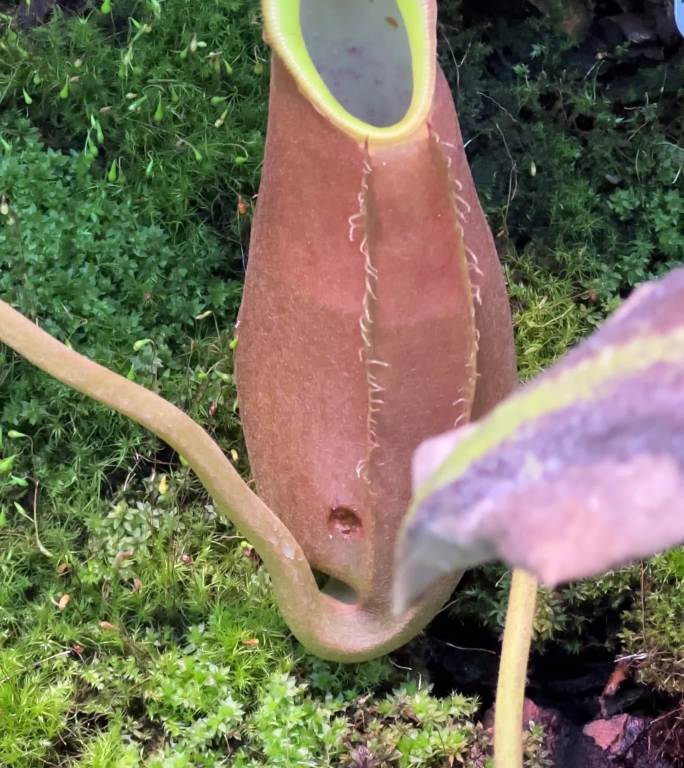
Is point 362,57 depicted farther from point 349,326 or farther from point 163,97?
point 163,97

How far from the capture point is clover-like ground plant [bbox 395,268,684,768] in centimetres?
30

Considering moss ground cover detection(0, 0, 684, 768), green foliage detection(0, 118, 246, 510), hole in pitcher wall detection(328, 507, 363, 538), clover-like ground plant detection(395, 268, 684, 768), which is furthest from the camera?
green foliage detection(0, 118, 246, 510)

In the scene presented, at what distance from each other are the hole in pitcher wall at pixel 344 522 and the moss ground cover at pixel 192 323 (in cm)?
23

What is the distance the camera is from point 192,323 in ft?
4.38

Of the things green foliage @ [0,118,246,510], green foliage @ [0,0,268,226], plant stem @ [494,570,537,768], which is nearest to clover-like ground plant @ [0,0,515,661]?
plant stem @ [494,570,537,768]

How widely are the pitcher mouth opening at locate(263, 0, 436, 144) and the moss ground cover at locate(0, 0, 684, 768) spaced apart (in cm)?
38

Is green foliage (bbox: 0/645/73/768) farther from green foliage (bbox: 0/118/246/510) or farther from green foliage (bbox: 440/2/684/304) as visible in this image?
green foliage (bbox: 440/2/684/304)

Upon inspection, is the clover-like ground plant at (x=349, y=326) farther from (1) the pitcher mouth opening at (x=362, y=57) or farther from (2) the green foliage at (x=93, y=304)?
(2) the green foliage at (x=93, y=304)

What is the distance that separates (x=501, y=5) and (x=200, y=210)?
637mm

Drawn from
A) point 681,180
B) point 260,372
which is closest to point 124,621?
point 260,372

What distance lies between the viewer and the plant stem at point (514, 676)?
89 cm

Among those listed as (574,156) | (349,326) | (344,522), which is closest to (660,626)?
(344,522)

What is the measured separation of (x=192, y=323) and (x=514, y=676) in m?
0.73

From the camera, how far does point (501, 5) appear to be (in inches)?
57.6
